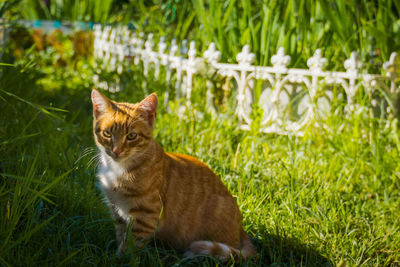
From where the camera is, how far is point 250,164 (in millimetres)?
3250

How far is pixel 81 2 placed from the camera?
1025cm

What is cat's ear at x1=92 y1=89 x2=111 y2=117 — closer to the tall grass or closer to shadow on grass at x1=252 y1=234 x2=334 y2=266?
shadow on grass at x1=252 y1=234 x2=334 y2=266

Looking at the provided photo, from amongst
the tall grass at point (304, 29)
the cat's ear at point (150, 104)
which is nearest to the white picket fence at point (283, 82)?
the tall grass at point (304, 29)

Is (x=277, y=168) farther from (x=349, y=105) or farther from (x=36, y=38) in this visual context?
(x=36, y=38)

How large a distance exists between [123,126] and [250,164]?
136 cm

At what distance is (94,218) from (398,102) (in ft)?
9.04

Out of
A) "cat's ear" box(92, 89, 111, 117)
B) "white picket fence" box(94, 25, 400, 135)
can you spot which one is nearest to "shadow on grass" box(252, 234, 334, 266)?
"cat's ear" box(92, 89, 111, 117)

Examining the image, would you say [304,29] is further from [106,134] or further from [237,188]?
[106,134]

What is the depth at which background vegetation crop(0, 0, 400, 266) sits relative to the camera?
2.08 metres

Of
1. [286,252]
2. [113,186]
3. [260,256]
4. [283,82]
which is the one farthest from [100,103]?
[283,82]

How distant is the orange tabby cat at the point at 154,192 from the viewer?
2148mm

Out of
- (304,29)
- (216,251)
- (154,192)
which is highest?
(304,29)

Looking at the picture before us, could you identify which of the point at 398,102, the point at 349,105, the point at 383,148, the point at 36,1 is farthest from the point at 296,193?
the point at 36,1

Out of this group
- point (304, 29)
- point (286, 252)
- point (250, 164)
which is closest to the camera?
point (286, 252)
